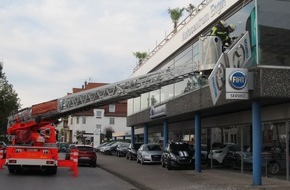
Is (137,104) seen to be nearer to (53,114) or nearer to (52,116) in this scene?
(52,116)

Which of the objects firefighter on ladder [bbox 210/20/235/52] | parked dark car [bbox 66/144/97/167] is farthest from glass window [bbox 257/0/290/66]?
parked dark car [bbox 66/144/97/167]

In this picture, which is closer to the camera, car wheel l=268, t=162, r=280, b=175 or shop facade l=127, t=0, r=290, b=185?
shop facade l=127, t=0, r=290, b=185

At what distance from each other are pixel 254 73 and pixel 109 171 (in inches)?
471

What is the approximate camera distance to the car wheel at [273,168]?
61.2 feet

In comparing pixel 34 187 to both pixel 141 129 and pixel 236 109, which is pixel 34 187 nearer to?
pixel 236 109

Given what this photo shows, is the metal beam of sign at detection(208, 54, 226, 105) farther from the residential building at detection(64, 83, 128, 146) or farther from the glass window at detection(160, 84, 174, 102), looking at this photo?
the residential building at detection(64, 83, 128, 146)

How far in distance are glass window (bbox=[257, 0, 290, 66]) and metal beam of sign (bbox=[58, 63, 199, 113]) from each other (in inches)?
155

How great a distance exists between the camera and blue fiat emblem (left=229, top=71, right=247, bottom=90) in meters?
15.8

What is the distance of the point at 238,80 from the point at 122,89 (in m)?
6.27

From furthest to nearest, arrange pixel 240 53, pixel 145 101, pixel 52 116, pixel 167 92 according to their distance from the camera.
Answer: pixel 145 101 < pixel 167 92 < pixel 52 116 < pixel 240 53

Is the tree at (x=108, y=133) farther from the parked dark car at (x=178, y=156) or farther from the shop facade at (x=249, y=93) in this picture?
the parked dark car at (x=178, y=156)

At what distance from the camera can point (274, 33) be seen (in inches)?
645

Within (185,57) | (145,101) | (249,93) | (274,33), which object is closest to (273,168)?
(249,93)

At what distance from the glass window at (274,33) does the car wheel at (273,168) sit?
4.71 m
